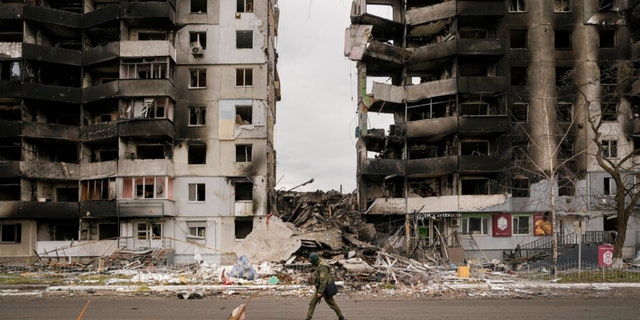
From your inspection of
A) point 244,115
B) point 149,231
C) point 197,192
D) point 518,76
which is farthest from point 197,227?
point 518,76

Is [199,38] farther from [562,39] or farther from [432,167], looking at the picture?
[562,39]

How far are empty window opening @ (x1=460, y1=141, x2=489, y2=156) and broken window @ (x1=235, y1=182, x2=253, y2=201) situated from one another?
17748 millimetres

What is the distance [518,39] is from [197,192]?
29452mm

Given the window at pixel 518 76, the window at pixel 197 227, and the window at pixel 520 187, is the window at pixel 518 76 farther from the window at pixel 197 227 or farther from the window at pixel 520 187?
the window at pixel 197 227

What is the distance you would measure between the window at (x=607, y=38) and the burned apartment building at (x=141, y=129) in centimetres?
2804

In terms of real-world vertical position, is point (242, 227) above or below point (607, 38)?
below

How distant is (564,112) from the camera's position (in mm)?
44438

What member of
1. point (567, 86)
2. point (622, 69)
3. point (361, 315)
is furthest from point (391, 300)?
point (567, 86)

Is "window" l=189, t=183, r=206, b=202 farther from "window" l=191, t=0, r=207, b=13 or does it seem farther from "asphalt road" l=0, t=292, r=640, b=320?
"asphalt road" l=0, t=292, r=640, b=320

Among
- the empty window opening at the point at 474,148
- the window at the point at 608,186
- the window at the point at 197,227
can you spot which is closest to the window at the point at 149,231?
the window at the point at 197,227

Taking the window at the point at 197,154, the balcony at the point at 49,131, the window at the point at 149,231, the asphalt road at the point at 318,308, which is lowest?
the asphalt road at the point at 318,308

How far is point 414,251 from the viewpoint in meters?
35.5

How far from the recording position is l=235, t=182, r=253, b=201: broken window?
140 ft

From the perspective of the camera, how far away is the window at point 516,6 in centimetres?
4519
